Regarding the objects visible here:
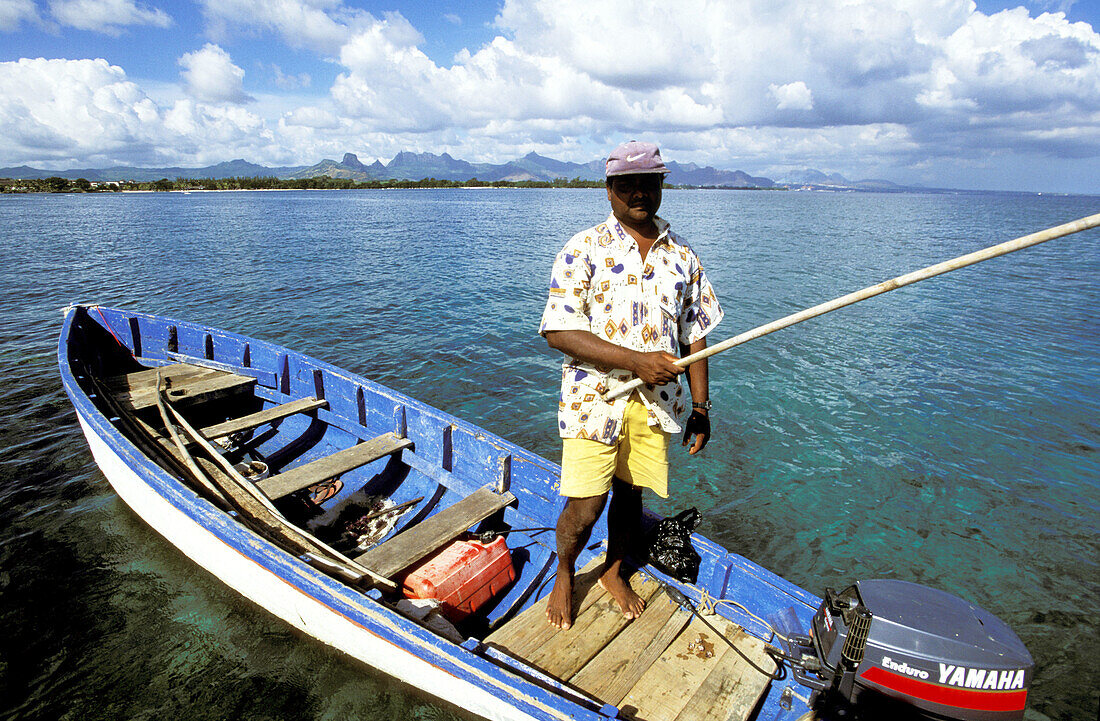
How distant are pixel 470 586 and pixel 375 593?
30.8 inches

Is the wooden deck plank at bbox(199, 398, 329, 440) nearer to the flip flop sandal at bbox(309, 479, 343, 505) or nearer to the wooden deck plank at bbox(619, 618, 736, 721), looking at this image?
the flip flop sandal at bbox(309, 479, 343, 505)

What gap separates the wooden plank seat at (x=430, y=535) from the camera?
418 centimetres

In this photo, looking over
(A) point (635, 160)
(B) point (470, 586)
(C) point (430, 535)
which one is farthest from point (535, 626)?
(A) point (635, 160)

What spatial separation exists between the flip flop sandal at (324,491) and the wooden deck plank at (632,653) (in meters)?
4.01

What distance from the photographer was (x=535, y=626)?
356 centimetres

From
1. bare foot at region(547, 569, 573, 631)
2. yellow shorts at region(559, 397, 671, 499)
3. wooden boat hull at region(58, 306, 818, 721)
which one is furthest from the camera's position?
bare foot at region(547, 569, 573, 631)

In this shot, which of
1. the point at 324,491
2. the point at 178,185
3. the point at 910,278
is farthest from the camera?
the point at 178,185

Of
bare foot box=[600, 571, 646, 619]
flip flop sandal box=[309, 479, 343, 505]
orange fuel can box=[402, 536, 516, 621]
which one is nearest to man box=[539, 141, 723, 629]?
bare foot box=[600, 571, 646, 619]

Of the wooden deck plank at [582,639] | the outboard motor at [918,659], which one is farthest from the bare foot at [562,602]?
the outboard motor at [918,659]

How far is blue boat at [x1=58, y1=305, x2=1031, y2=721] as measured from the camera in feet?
8.95

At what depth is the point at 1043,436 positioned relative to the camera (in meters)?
8.92

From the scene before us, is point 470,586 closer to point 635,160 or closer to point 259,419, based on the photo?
point 635,160

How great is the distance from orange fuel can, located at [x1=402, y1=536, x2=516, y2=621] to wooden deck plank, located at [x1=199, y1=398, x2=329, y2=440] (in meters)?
3.28

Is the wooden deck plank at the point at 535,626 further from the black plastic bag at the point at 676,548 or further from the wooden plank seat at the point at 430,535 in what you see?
the wooden plank seat at the point at 430,535
